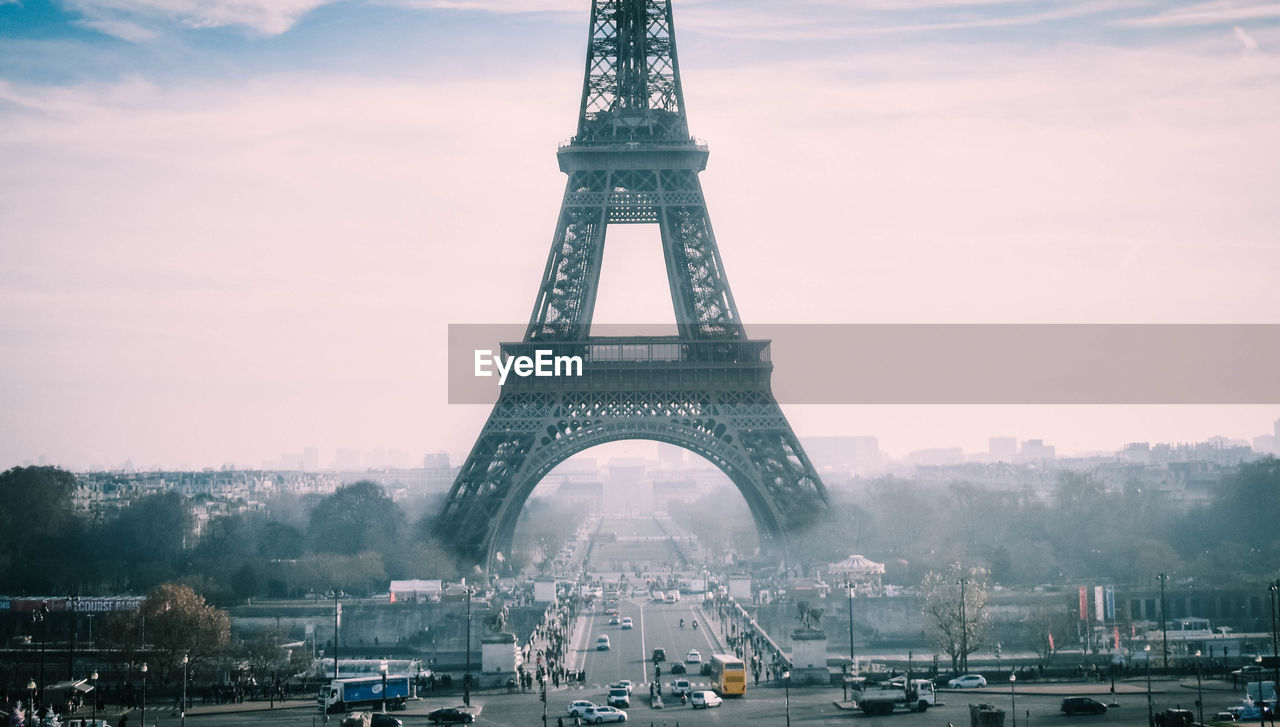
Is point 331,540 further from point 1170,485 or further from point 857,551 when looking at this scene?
point 1170,485

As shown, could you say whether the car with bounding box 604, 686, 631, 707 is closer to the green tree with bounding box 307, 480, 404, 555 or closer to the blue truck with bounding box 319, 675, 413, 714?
the blue truck with bounding box 319, 675, 413, 714

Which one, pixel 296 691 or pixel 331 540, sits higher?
pixel 331 540

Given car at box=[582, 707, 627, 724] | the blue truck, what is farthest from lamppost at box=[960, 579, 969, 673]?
the blue truck

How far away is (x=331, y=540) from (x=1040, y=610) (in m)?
54.5

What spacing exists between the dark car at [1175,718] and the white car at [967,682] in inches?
494

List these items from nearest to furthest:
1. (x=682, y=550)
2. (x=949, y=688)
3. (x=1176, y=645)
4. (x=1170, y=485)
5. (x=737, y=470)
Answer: (x=949, y=688) → (x=1176, y=645) → (x=737, y=470) → (x=682, y=550) → (x=1170, y=485)

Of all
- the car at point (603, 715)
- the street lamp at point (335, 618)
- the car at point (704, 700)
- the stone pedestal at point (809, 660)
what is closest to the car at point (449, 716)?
the car at point (603, 715)

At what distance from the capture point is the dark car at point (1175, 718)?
46312 mm

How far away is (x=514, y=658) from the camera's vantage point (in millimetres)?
61125

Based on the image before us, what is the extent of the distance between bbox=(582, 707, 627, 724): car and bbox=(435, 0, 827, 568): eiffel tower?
1163 inches

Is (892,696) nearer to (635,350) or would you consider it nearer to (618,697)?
(618,697)

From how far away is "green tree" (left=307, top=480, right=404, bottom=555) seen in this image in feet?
344

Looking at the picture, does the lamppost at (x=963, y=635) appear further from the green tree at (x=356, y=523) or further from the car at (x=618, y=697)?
the green tree at (x=356, y=523)

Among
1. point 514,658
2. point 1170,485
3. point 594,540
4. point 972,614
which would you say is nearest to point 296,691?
point 514,658
